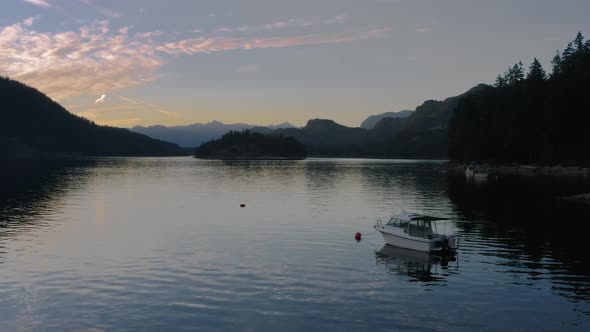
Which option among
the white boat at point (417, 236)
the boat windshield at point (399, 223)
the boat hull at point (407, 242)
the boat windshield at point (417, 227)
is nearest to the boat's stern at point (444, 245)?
the white boat at point (417, 236)

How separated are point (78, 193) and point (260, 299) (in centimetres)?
9797

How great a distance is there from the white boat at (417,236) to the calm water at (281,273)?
1.37m

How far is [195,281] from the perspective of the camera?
38969mm

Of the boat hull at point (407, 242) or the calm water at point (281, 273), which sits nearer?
the calm water at point (281, 273)

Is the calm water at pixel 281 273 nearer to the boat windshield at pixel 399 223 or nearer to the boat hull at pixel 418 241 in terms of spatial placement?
the boat hull at pixel 418 241

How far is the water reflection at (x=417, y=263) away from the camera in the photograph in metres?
42.5

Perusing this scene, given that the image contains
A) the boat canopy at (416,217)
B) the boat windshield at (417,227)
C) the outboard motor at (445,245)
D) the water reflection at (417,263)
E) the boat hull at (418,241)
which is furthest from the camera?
the boat windshield at (417,227)

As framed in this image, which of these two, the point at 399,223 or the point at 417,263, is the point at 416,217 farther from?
the point at 417,263

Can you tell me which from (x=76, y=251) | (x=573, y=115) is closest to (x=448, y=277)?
(x=76, y=251)

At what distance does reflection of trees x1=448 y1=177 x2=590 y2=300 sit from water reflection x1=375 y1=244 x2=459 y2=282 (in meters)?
5.23

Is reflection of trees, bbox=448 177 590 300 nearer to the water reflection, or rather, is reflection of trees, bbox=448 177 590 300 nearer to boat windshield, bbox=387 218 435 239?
the water reflection

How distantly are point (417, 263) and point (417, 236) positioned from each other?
5680 millimetres

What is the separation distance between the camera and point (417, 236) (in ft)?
172

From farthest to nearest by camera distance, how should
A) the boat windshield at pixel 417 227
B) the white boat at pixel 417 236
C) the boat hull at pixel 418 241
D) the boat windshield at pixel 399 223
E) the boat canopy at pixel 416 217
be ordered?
the boat windshield at pixel 399 223 → the boat windshield at pixel 417 227 → the boat canopy at pixel 416 217 → the white boat at pixel 417 236 → the boat hull at pixel 418 241
